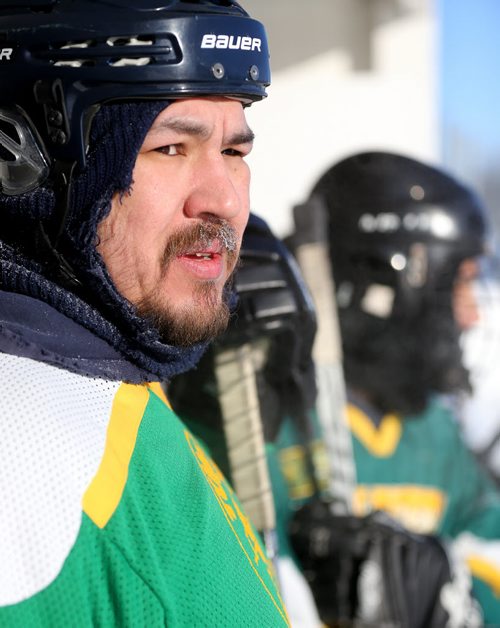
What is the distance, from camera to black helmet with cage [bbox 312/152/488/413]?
3785 millimetres

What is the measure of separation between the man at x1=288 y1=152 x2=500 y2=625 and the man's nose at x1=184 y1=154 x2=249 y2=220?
7.81ft

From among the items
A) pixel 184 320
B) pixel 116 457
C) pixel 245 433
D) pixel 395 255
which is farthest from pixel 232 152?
pixel 395 255

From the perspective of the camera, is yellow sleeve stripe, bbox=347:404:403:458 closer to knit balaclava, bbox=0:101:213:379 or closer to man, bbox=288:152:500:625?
man, bbox=288:152:500:625

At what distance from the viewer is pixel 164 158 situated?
130 cm

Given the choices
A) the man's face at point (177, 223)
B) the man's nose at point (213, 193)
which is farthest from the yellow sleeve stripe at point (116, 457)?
the man's nose at point (213, 193)

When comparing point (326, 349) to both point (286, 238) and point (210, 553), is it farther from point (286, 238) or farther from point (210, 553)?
point (210, 553)

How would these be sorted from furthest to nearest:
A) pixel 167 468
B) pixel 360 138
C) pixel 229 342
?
pixel 360 138, pixel 229 342, pixel 167 468

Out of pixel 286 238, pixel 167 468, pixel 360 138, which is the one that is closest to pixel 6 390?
pixel 167 468

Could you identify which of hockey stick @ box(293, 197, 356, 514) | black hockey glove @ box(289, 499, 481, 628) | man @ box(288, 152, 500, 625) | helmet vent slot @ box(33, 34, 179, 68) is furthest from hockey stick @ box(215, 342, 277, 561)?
man @ box(288, 152, 500, 625)

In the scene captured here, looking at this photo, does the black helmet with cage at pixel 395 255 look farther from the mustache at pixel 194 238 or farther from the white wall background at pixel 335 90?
the mustache at pixel 194 238

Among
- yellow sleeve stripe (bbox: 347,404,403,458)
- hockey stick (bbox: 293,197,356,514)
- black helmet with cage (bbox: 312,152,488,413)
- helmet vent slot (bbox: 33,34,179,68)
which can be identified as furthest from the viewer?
black helmet with cage (bbox: 312,152,488,413)

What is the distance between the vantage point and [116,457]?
1119mm

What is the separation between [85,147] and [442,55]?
15.8 feet

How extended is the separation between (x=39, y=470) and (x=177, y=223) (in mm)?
380
